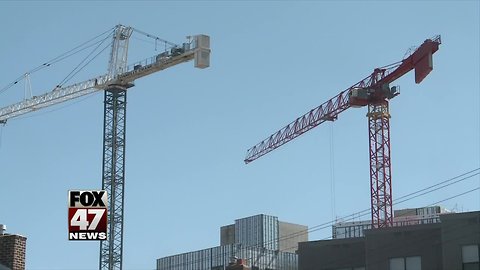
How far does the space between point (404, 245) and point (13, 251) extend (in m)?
26.2

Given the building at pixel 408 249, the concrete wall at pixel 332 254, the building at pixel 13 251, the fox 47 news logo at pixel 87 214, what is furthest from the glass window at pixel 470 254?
the fox 47 news logo at pixel 87 214

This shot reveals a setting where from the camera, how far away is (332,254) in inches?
2520

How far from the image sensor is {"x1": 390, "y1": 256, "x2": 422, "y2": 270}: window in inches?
2334

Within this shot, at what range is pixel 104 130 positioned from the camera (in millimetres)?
139125

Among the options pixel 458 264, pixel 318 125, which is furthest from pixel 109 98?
pixel 458 264

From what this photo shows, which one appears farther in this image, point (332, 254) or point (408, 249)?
point (332, 254)

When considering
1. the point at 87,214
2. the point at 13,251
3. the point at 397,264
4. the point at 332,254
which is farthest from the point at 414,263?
the point at 87,214

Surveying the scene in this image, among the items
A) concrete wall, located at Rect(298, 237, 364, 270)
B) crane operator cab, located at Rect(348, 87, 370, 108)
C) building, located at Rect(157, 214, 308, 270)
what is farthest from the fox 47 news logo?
building, located at Rect(157, 214, 308, 270)

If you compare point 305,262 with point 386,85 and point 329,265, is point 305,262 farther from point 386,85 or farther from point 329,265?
point 386,85

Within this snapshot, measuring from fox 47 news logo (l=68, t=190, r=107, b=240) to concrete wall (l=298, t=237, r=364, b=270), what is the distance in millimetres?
35021

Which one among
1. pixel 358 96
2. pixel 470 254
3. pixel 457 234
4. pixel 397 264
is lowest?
pixel 397 264

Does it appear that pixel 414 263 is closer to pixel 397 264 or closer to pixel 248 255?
pixel 397 264

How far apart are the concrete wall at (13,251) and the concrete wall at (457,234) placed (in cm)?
2514

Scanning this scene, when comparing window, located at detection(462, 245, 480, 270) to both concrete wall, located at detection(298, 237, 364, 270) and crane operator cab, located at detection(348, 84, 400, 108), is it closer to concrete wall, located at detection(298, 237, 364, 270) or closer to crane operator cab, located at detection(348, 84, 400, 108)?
concrete wall, located at detection(298, 237, 364, 270)
